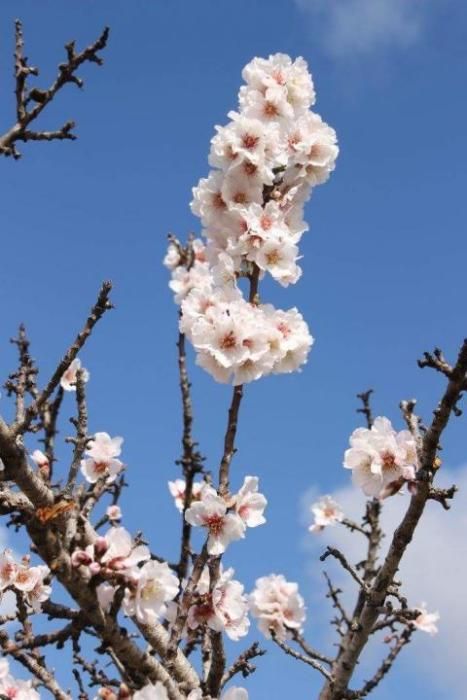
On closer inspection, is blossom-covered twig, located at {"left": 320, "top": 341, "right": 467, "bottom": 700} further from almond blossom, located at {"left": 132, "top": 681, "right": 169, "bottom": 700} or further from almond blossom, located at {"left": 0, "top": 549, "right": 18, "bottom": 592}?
almond blossom, located at {"left": 0, "top": 549, "right": 18, "bottom": 592}

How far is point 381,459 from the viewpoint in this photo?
392 cm

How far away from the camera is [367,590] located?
13.3ft

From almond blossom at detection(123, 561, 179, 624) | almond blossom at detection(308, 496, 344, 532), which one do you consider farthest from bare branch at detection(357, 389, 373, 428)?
almond blossom at detection(123, 561, 179, 624)

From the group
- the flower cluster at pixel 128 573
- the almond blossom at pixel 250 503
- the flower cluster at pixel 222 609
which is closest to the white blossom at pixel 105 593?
the flower cluster at pixel 128 573

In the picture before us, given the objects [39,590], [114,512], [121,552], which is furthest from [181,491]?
[121,552]

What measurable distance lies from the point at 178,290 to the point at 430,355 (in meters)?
6.57

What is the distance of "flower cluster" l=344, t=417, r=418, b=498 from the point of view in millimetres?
3820

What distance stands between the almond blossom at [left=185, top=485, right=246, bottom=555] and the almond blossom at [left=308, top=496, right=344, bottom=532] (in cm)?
542

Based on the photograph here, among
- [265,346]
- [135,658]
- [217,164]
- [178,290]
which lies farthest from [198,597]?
[178,290]

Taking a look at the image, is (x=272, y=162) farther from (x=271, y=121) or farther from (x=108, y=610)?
(x=108, y=610)

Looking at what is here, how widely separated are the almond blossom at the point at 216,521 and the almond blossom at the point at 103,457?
105 centimetres

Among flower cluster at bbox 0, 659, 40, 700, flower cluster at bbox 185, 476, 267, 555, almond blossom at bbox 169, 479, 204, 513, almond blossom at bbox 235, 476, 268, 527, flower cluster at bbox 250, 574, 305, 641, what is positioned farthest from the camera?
flower cluster at bbox 250, 574, 305, 641

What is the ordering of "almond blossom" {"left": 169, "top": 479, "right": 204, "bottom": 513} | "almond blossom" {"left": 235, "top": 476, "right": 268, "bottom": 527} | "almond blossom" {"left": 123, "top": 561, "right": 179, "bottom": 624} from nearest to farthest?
"almond blossom" {"left": 123, "top": 561, "right": 179, "bottom": 624}
"almond blossom" {"left": 235, "top": 476, "right": 268, "bottom": 527}
"almond blossom" {"left": 169, "top": 479, "right": 204, "bottom": 513}

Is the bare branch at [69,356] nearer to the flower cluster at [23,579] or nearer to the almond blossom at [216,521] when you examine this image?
the almond blossom at [216,521]
